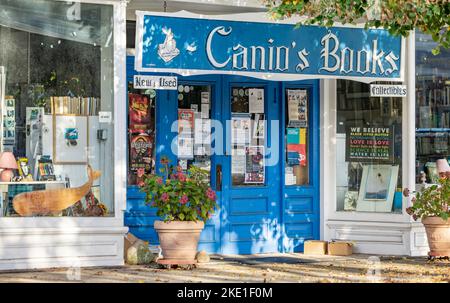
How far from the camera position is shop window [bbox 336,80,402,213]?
13.4 m

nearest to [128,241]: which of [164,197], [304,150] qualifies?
[164,197]

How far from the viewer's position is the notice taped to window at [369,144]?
13.4m

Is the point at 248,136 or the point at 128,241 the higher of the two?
the point at 248,136

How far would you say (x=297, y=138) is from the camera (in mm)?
13789

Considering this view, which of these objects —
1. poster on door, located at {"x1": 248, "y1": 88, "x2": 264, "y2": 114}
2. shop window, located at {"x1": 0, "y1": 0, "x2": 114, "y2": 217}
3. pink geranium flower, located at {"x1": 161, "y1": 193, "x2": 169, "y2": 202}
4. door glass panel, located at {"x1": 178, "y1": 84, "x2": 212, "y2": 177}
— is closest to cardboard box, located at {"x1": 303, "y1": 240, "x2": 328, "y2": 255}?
door glass panel, located at {"x1": 178, "y1": 84, "x2": 212, "y2": 177}

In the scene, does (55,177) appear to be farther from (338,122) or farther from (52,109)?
(338,122)

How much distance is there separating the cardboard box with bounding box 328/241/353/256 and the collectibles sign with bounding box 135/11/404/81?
7.51 feet

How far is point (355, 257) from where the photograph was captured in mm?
13125

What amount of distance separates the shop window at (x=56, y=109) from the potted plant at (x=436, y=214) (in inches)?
156

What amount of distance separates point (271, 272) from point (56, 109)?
10.8 ft

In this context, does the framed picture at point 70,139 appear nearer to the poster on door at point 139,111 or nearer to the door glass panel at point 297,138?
the poster on door at point 139,111

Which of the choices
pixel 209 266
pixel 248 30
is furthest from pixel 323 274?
pixel 248 30

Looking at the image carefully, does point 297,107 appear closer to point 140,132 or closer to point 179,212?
point 140,132

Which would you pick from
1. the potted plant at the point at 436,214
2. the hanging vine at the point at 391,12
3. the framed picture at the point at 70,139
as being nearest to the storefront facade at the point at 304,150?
the potted plant at the point at 436,214
